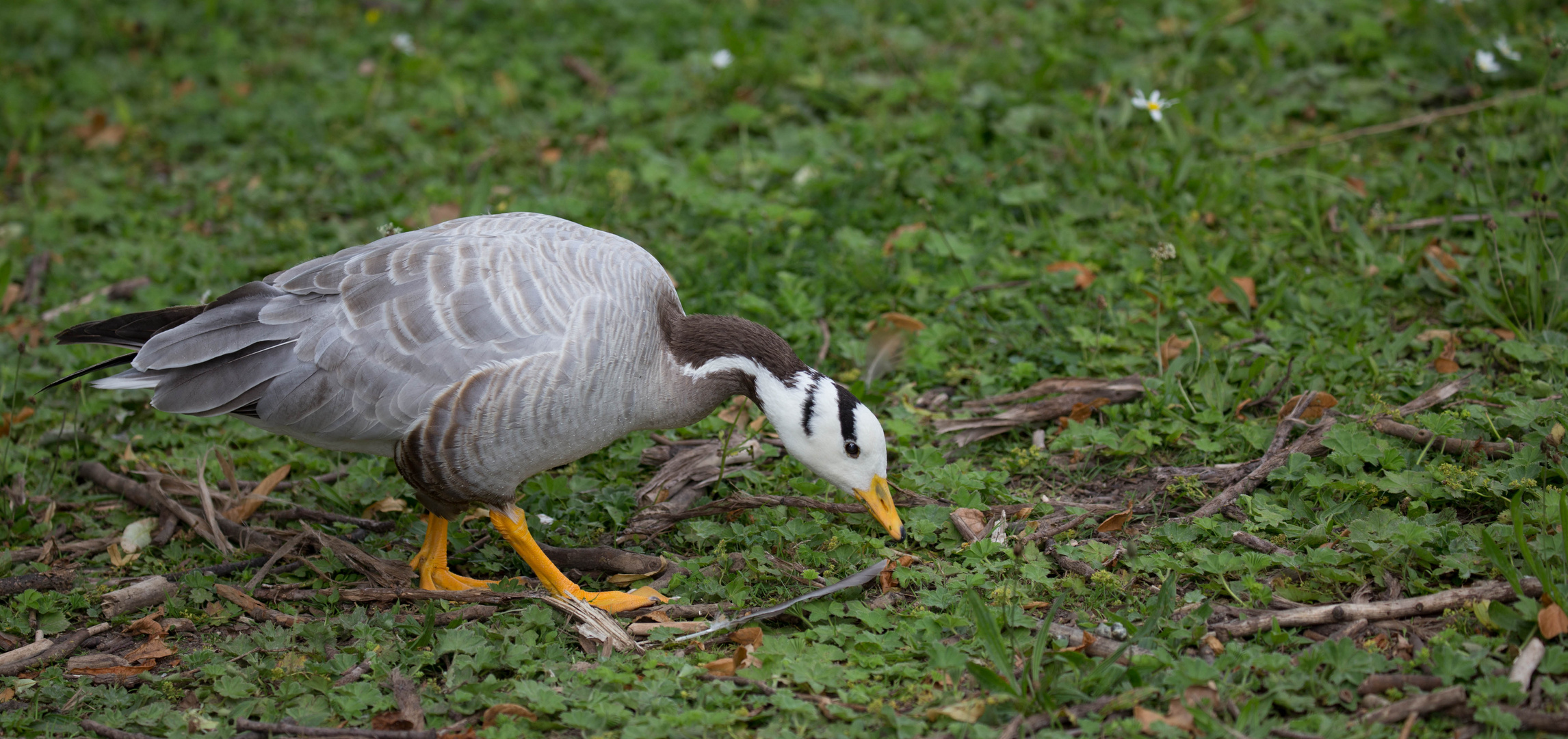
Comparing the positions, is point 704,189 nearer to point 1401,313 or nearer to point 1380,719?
point 1401,313

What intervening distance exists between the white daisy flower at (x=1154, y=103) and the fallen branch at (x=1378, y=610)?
3.30 meters

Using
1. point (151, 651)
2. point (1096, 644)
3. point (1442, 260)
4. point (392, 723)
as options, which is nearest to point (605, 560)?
point (392, 723)

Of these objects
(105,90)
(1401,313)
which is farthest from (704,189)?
(105,90)

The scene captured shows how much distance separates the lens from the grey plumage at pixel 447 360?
3.84 meters

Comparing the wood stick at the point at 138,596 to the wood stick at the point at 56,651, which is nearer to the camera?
the wood stick at the point at 56,651

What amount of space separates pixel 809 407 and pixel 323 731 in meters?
1.90

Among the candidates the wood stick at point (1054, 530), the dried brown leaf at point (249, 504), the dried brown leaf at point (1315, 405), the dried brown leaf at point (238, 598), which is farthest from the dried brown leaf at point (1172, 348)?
the dried brown leaf at point (238, 598)

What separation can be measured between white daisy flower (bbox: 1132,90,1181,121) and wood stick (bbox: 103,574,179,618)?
5265 mm

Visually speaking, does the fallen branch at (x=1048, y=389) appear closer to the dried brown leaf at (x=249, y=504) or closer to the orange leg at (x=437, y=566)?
the orange leg at (x=437, y=566)

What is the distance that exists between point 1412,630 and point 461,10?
8.08 meters

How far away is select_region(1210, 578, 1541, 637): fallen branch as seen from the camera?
11.4 ft

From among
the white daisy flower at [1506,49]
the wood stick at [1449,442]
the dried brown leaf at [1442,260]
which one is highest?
the white daisy flower at [1506,49]

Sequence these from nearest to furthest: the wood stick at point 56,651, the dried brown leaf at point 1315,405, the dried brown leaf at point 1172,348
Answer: the wood stick at point 56,651 < the dried brown leaf at point 1315,405 < the dried brown leaf at point 1172,348

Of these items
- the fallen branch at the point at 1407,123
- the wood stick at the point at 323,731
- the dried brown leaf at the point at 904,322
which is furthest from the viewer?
the fallen branch at the point at 1407,123
